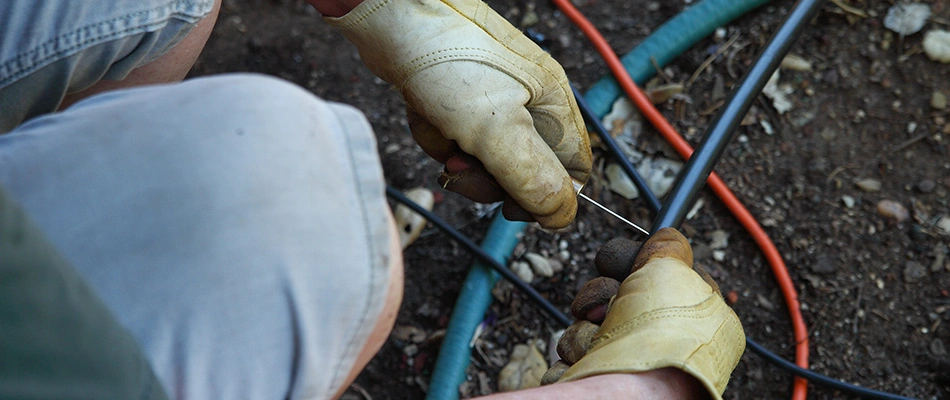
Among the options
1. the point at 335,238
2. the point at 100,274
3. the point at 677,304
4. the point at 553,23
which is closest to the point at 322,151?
the point at 335,238

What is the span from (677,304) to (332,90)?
47.0 inches

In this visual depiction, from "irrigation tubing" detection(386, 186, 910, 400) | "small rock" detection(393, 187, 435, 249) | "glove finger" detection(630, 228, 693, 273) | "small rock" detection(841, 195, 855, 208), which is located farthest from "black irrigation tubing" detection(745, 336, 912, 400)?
"small rock" detection(393, 187, 435, 249)

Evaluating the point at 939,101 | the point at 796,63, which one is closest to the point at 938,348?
the point at 939,101

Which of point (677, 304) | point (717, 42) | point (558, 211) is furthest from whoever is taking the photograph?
point (717, 42)

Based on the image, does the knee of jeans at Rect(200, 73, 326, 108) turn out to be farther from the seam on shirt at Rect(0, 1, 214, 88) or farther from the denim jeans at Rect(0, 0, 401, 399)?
the seam on shirt at Rect(0, 1, 214, 88)

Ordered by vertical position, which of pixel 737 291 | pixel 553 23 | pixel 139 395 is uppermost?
pixel 139 395

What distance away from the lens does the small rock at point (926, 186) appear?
1569 millimetres

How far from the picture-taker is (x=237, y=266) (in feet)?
1.97

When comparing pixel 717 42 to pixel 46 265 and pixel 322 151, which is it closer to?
pixel 322 151

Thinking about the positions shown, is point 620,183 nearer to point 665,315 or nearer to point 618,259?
point 618,259

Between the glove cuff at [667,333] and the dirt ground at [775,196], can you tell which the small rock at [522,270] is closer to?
the dirt ground at [775,196]

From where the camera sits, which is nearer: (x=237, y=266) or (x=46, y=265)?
(x=46, y=265)

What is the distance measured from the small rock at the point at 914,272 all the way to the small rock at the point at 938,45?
565mm

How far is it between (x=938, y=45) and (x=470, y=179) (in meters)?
1.35
